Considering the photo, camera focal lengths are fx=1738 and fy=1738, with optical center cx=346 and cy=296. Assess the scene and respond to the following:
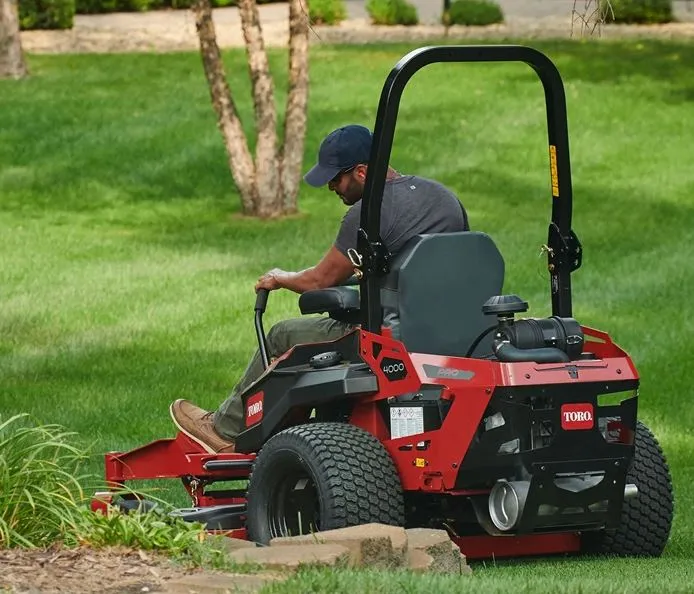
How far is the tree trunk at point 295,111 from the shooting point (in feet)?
66.3

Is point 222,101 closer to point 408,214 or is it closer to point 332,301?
point 332,301

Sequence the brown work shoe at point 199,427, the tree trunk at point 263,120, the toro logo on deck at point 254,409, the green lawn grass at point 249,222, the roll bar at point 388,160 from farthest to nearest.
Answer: the tree trunk at point 263,120
the green lawn grass at point 249,222
the brown work shoe at point 199,427
the toro logo on deck at point 254,409
the roll bar at point 388,160

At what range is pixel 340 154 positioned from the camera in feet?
24.5

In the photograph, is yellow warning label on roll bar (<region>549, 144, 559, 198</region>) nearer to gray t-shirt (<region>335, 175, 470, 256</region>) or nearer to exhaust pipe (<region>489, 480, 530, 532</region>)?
gray t-shirt (<region>335, 175, 470, 256</region>)

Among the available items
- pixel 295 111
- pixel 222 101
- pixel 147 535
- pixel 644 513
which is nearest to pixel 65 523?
pixel 147 535

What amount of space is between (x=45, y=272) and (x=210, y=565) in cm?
1221

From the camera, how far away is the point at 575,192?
21.7m

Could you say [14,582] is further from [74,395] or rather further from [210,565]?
[74,395]

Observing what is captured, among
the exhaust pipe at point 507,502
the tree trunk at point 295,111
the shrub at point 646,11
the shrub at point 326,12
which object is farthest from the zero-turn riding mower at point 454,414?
the shrub at point 326,12

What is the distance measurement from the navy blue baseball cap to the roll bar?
373 millimetres

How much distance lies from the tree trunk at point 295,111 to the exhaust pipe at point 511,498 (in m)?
13.7

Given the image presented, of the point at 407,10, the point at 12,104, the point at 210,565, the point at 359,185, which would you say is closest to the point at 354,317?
the point at 359,185

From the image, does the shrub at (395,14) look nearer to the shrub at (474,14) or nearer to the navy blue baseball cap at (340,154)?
the shrub at (474,14)

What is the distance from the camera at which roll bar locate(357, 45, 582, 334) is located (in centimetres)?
699
